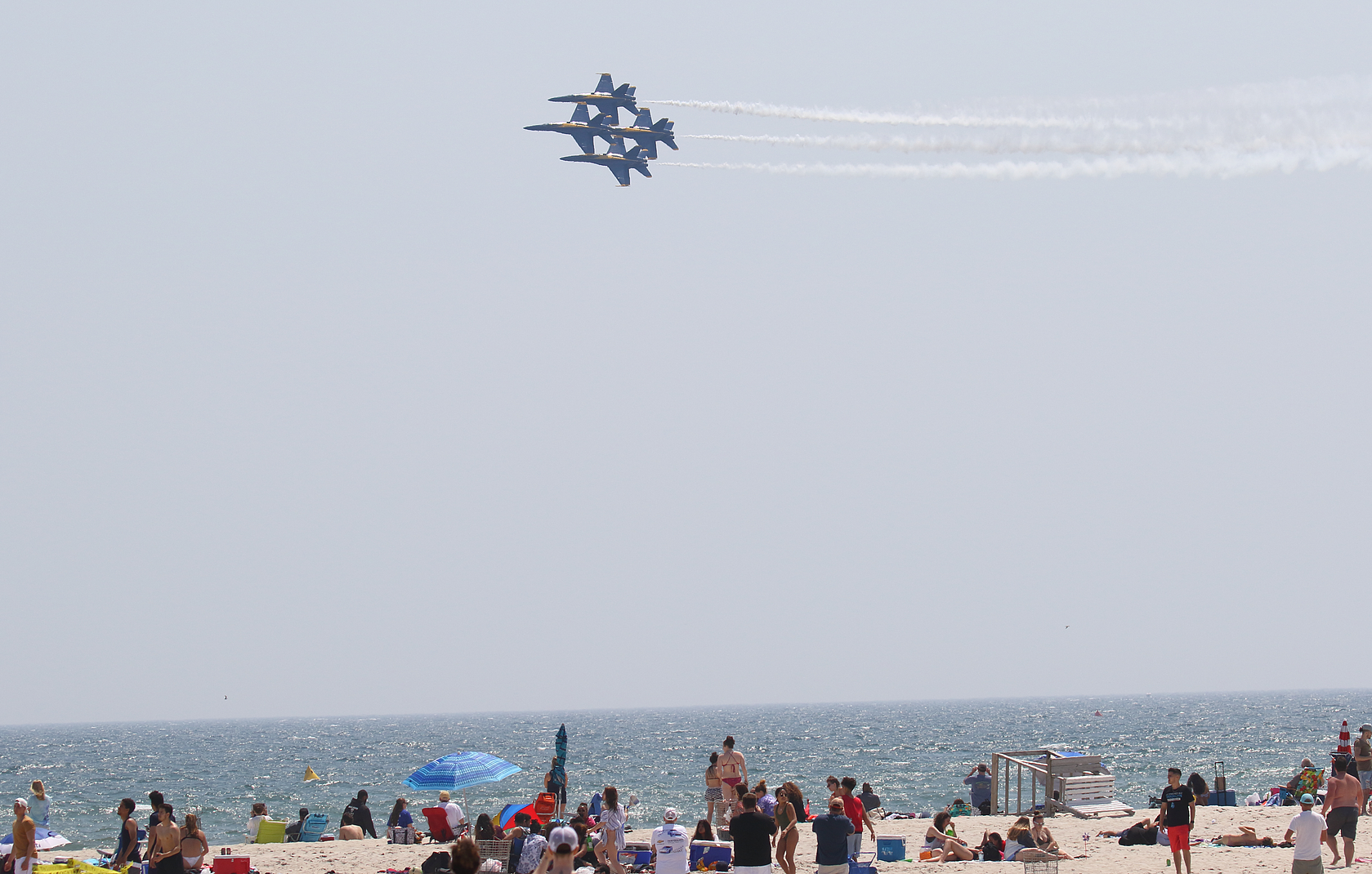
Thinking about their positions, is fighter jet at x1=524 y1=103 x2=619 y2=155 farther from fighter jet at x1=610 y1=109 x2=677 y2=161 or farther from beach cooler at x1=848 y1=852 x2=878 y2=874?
beach cooler at x1=848 y1=852 x2=878 y2=874

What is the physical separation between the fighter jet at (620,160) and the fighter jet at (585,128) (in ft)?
1.39

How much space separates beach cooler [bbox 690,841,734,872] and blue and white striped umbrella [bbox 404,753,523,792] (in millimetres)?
4150

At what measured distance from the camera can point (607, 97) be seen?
47250 mm

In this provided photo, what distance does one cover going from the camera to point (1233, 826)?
20.7 m

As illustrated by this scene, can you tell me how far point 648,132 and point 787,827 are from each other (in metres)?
36.2

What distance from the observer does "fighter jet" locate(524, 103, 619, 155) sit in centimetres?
4744

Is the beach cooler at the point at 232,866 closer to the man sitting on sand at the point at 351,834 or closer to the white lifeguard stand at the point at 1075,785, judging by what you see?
the man sitting on sand at the point at 351,834

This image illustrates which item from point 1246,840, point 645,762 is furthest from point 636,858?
point 645,762

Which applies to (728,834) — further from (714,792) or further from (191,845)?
(191,845)

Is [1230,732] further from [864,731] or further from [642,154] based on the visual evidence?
[642,154]

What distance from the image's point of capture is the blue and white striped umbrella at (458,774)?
1988 cm

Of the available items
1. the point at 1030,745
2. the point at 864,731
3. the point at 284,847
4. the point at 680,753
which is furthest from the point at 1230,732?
the point at 284,847

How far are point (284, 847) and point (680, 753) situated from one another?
68167mm

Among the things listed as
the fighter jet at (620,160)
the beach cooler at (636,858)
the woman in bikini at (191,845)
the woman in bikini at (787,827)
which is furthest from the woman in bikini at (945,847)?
the fighter jet at (620,160)
